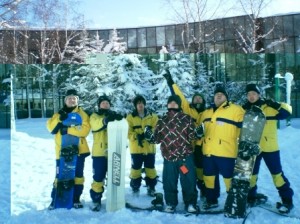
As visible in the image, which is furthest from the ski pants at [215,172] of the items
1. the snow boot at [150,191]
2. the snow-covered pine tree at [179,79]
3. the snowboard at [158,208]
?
the snow-covered pine tree at [179,79]

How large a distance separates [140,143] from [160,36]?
14503mm

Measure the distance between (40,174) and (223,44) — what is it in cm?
1247

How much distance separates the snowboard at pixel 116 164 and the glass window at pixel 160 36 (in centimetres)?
1451

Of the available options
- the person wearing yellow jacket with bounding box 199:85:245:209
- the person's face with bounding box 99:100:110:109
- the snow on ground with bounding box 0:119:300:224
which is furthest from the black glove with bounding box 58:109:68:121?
the person wearing yellow jacket with bounding box 199:85:245:209

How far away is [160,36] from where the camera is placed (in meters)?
17.7

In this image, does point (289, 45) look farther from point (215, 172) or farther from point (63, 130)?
point (63, 130)

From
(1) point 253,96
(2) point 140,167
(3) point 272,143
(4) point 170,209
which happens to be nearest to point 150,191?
(2) point 140,167

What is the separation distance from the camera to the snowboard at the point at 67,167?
3512mm

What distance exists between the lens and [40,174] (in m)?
5.21

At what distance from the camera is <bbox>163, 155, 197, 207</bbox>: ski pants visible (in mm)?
3311

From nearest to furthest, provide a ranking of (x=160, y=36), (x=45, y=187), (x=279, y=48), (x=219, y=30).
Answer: (x=45, y=187) < (x=279, y=48) < (x=219, y=30) < (x=160, y=36)

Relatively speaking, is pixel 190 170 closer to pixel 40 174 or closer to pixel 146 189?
pixel 146 189

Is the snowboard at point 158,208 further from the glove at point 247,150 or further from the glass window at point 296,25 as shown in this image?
the glass window at point 296,25

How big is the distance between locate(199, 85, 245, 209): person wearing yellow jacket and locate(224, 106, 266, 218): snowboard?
11 centimetres
